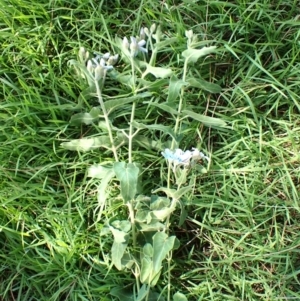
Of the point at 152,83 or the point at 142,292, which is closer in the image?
the point at 142,292

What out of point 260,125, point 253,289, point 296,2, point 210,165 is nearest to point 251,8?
point 296,2

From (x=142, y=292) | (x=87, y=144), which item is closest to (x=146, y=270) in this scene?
(x=142, y=292)

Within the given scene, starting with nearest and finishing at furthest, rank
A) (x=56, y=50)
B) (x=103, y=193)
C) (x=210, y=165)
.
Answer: (x=103, y=193)
(x=210, y=165)
(x=56, y=50)

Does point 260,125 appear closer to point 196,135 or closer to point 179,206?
point 196,135

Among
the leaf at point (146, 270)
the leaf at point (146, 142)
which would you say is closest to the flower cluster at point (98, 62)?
the leaf at point (146, 142)

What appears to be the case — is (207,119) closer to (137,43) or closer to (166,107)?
(166,107)

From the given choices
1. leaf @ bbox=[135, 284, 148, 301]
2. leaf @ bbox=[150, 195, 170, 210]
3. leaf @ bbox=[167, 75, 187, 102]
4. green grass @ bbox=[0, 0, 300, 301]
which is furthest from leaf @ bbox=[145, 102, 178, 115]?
leaf @ bbox=[135, 284, 148, 301]
